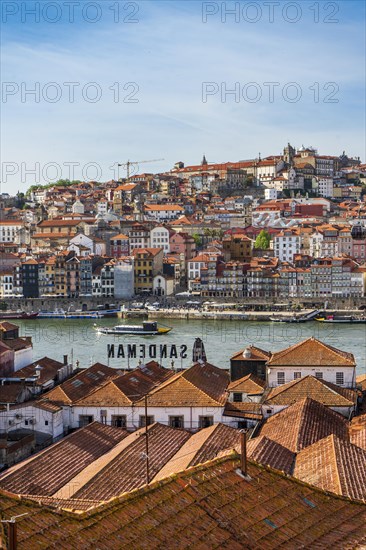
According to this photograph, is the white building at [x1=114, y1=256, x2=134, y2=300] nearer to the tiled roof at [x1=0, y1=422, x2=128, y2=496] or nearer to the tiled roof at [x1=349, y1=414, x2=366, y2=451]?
the tiled roof at [x1=0, y1=422, x2=128, y2=496]

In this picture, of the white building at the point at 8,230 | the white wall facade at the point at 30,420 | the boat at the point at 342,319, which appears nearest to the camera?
the white wall facade at the point at 30,420

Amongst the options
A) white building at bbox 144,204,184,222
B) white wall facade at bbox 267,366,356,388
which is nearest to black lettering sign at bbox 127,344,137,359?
white wall facade at bbox 267,366,356,388

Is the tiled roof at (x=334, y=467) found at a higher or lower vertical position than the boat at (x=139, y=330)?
higher

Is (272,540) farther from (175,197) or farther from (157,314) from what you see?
(175,197)

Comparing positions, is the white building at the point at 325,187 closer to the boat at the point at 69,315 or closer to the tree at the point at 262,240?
the tree at the point at 262,240

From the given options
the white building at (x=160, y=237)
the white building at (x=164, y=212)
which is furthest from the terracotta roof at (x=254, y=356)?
the white building at (x=164, y=212)

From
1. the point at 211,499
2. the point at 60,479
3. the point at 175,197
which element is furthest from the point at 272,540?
the point at 175,197
